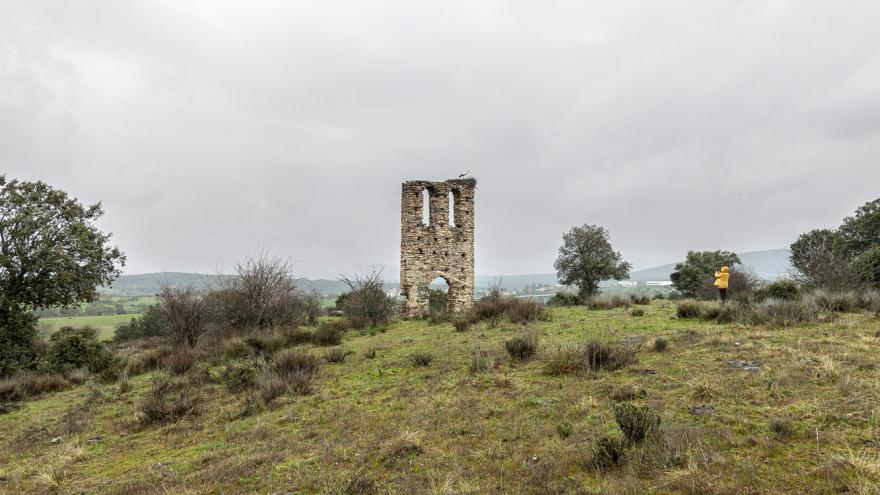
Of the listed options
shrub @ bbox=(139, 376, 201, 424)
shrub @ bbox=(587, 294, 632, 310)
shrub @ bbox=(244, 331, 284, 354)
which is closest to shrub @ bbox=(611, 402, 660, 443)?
shrub @ bbox=(139, 376, 201, 424)

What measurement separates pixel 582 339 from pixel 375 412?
496 cm

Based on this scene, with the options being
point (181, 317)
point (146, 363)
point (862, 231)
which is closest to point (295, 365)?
point (146, 363)

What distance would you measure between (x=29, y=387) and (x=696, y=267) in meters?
47.3

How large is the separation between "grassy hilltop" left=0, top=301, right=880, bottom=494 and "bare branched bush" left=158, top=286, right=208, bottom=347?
6694 millimetres

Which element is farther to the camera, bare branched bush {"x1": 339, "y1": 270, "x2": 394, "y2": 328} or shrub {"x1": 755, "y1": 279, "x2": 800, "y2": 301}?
bare branched bush {"x1": 339, "y1": 270, "x2": 394, "y2": 328}

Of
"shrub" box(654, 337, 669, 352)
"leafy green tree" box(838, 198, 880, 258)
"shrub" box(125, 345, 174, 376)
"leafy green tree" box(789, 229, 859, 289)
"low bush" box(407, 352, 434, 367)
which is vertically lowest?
"shrub" box(125, 345, 174, 376)

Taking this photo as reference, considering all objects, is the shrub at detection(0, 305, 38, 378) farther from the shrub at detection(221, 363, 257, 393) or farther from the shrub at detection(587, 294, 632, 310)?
the shrub at detection(587, 294, 632, 310)

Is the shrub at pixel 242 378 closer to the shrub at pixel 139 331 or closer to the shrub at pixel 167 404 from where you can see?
the shrub at pixel 167 404

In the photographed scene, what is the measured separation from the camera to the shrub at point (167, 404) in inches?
281

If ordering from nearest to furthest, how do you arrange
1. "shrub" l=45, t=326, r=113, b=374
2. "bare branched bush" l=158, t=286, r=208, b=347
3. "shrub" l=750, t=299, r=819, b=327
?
1. "shrub" l=750, t=299, r=819, b=327
2. "shrub" l=45, t=326, r=113, b=374
3. "bare branched bush" l=158, t=286, r=208, b=347

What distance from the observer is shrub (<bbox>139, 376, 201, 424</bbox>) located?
7.12 metres

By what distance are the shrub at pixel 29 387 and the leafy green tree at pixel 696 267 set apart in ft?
142

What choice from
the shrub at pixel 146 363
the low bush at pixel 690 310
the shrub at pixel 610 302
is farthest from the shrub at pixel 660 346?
the shrub at pixel 146 363

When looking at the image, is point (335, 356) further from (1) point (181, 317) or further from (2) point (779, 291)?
(2) point (779, 291)
